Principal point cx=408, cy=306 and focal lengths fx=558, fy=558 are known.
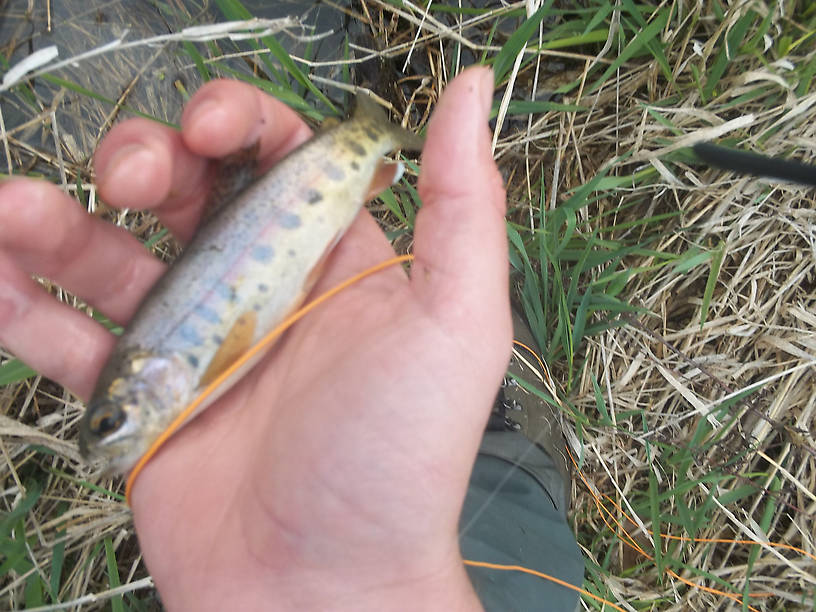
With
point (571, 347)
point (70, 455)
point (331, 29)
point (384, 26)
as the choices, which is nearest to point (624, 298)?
point (571, 347)

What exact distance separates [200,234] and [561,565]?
77.0 inches

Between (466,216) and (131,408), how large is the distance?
46.5 inches

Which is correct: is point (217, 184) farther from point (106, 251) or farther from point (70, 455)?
point (70, 455)

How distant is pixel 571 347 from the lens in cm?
262

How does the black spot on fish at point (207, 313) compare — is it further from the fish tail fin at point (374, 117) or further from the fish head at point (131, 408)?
the fish tail fin at point (374, 117)

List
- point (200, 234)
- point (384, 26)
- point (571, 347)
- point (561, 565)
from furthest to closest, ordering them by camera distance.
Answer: point (384, 26) → point (571, 347) → point (561, 565) → point (200, 234)

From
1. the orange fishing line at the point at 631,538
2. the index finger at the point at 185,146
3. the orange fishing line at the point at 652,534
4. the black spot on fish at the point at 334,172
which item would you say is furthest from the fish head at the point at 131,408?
the orange fishing line at the point at 652,534

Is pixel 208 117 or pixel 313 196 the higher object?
pixel 208 117

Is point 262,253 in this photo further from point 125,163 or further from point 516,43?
point 516,43

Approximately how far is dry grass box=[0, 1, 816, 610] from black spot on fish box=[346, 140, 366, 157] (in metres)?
0.96

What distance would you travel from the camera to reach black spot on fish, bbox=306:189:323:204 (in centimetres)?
186

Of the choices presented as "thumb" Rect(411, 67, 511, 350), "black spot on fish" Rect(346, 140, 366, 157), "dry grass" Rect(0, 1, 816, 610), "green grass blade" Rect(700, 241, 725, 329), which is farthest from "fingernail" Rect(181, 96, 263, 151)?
"green grass blade" Rect(700, 241, 725, 329)

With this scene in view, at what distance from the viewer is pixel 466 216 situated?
1631 millimetres

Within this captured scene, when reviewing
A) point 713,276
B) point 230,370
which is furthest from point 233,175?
point 713,276
